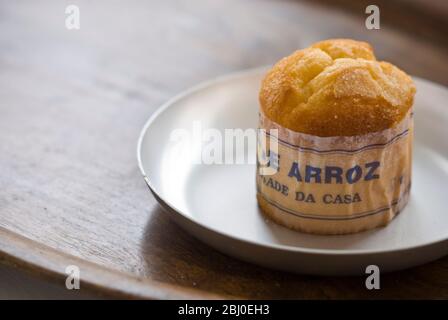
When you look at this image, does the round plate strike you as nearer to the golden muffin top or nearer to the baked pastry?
the baked pastry

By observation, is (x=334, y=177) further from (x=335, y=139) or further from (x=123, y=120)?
(x=123, y=120)

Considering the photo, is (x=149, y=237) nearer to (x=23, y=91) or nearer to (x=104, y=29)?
(x=23, y=91)

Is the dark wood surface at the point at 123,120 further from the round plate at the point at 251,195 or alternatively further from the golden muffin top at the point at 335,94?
the golden muffin top at the point at 335,94

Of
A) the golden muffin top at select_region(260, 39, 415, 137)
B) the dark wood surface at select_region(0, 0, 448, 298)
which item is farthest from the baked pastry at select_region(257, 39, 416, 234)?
the dark wood surface at select_region(0, 0, 448, 298)

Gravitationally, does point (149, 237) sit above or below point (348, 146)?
below

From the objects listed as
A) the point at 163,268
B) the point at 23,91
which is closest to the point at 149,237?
the point at 163,268

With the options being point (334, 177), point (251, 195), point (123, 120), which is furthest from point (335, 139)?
point (123, 120)
